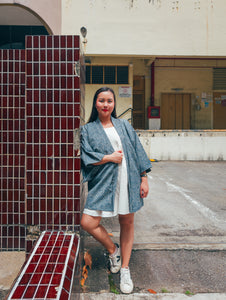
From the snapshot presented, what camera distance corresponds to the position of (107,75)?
9812 millimetres

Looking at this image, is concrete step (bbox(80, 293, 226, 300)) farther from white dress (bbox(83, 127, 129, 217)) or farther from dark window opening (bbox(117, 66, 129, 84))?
dark window opening (bbox(117, 66, 129, 84))

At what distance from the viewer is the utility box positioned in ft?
35.2

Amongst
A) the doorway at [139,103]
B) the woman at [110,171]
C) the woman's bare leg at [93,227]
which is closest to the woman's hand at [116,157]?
the woman at [110,171]

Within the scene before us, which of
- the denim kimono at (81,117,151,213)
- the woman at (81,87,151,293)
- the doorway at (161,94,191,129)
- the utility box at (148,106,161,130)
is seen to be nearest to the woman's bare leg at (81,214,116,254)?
the woman at (81,87,151,293)

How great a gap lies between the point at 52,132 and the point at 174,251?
1.76m

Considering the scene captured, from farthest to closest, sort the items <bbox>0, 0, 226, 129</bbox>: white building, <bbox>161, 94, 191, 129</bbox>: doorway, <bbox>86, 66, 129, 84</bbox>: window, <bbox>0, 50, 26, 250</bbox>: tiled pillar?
<bbox>161, 94, 191, 129</bbox>: doorway
<bbox>86, 66, 129, 84</bbox>: window
<bbox>0, 0, 226, 129</bbox>: white building
<bbox>0, 50, 26, 250</bbox>: tiled pillar

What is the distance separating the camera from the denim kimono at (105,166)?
1.88m

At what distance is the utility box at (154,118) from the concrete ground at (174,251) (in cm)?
622

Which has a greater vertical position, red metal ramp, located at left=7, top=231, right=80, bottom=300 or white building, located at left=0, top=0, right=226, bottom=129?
white building, located at left=0, top=0, right=226, bottom=129

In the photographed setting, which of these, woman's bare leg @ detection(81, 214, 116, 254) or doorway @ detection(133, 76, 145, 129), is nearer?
woman's bare leg @ detection(81, 214, 116, 254)

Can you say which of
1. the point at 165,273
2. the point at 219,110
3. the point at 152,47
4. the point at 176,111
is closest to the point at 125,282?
the point at 165,273

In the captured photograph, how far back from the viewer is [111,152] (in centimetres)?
193

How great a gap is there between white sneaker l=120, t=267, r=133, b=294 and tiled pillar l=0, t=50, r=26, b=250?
44.8 inches

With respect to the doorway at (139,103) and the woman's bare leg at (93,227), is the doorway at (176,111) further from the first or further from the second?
the woman's bare leg at (93,227)
